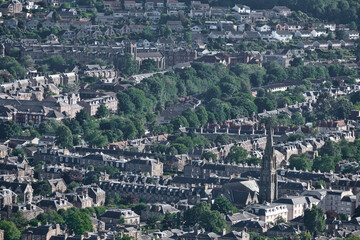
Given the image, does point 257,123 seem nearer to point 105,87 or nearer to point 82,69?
point 105,87

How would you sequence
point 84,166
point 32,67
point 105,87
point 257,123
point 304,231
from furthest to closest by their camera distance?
point 32,67 < point 105,87 < point 257,123 < point 84,166 < point 304,231

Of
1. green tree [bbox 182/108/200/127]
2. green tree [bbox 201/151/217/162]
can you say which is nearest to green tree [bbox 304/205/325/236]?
green tree [bbox 201/151/217/162]

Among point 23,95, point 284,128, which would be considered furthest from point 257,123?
point 23,95

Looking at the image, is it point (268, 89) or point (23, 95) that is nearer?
point (23, 95)

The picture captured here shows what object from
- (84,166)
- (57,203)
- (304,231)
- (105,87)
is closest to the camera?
(304,231)

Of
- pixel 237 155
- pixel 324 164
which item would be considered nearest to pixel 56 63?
pixel 237 155

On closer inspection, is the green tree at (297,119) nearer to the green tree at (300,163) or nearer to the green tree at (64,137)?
the green tree at (64,137)

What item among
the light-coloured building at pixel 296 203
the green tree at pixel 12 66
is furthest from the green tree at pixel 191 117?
the light-coloured building at pixel 296 203
